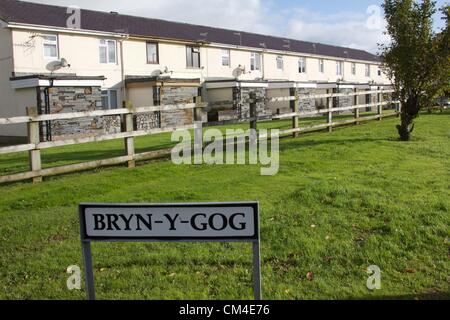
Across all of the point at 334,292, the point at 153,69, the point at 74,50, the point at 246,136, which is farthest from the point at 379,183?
the point at 153,69

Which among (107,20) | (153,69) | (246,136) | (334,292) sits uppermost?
(107,20)

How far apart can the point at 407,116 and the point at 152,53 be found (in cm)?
2110

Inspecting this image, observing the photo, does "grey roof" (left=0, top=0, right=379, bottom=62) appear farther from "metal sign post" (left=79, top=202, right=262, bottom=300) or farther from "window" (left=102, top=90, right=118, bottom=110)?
"metal sign post" (left=79, top=202, right=262, bottom=300)

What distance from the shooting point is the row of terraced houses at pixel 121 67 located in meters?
24.0

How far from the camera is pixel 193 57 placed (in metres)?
34.5

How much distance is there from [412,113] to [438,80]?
1117 mm

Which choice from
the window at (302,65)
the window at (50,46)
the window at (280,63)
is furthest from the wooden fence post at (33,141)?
the window at (302,65)

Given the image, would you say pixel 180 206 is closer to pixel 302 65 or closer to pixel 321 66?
pixel 302 65

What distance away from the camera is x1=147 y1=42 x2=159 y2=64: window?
103 feet

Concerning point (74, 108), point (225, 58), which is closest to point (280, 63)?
point (225, 58)

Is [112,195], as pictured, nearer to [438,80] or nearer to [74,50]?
[438,80]

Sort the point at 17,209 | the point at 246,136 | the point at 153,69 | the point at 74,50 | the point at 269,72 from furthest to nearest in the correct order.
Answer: the point at 269,72 < the point at 153,69 < the point at 74,50 < the point at 246,136 < the point at 17,209

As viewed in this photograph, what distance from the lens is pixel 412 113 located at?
549 inches
